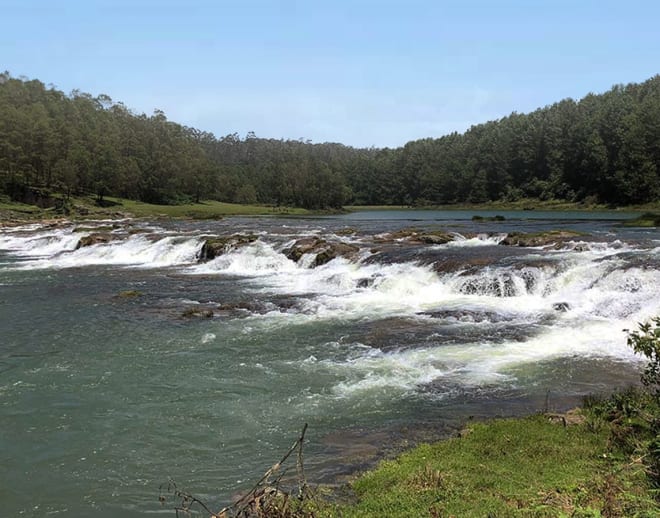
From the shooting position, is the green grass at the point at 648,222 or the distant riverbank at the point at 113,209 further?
the distant riverbank at the point at 113,209

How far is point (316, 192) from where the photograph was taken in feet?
384

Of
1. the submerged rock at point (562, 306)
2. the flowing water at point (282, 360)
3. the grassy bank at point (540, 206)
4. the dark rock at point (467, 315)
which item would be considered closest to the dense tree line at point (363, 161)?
the grassy bank at point (540, 206)

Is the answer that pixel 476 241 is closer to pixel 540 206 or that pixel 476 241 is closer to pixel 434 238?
pixel 434 238

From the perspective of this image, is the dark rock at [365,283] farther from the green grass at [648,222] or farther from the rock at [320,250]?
the green grass at [648,222]

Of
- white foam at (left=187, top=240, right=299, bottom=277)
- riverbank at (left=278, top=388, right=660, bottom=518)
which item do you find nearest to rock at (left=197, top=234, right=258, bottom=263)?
white foam at (left=187, top=240, right=299, bottom=277)

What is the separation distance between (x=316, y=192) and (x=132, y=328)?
100630 millimetres

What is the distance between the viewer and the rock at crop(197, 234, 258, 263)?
33.9 m

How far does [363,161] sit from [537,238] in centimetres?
13035

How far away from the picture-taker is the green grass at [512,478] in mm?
5789

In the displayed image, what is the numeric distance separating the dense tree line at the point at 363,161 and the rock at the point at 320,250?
60.0 meters

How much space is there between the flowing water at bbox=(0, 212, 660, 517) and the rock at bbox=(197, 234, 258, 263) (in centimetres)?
539

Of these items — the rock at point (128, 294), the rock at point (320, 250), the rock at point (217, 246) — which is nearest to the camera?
the rock at point (128, 294)

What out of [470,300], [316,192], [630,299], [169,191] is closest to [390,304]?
[470,300]

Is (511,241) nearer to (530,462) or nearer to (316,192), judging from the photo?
(530,462)
